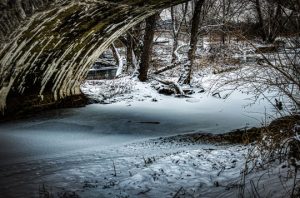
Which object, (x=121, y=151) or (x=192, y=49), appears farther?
(x=192, y=49)

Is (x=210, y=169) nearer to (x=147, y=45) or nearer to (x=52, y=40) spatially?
(x=52, y=40)

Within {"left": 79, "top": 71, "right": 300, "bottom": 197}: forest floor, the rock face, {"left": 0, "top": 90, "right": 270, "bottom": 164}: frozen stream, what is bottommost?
{"left": 79, "top": 71, "right": 300, "bottom": 197}: forest floor

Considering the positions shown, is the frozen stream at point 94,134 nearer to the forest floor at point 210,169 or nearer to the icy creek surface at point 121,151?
the icy creek surface at point 121,151

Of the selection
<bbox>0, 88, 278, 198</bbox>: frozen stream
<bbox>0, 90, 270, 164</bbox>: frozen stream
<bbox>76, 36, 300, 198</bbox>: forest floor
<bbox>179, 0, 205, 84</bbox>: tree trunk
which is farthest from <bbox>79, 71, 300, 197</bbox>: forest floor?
<bbox>179, 0, 205, 84</bbox>: tree trunk

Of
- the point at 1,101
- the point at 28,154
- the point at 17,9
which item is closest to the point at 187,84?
the point at 1,101

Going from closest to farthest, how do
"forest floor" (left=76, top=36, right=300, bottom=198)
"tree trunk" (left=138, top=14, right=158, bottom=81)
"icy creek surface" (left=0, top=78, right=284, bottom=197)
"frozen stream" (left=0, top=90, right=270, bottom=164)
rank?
"forest floor" (left=76, top=36, right=300, bottom=198)
"icy creek surface" (left=0, top=78, right=284, bottom=197)
"frozen stream" (left=0, top=90, right=270, bottom=164)
"tree trunk" (left=138, top=14, right=158, bottom=81)

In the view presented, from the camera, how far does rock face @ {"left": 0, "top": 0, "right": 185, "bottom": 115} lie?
567 cm

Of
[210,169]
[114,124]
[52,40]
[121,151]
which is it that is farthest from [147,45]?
[210,169]

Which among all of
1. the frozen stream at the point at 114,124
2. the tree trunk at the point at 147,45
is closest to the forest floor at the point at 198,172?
the frozen stream at the point at 114,124

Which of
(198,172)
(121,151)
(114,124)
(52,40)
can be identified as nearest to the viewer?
(198,172)

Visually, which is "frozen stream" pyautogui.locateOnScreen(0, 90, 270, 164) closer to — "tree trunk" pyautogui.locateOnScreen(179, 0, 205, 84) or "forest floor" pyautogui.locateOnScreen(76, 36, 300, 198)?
"forest floor" pyautogui.locateOnScreen(76, 36, 300, 198)

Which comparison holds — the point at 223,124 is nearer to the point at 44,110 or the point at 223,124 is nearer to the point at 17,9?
the point at 44,110

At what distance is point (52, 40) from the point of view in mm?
7289

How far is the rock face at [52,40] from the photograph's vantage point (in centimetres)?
567
